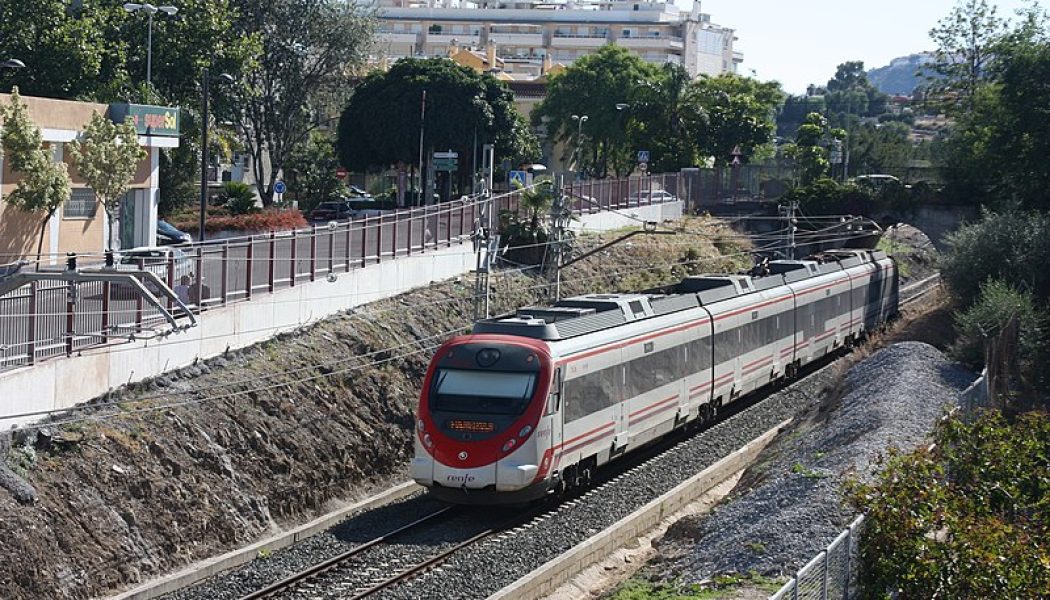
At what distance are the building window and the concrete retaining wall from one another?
9.38 metres

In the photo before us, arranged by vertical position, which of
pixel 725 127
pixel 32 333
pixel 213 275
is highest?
pixel 725 127

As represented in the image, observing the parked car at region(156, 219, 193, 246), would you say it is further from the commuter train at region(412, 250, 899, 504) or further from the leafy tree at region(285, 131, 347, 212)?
the leafy tree at region(285, 131, 347, 212)

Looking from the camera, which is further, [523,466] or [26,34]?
[26,34]

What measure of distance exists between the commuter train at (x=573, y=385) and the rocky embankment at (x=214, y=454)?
3741 mm

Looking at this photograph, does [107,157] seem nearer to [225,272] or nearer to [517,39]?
[225,272]

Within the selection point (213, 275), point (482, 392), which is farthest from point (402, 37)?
point (482, 392)

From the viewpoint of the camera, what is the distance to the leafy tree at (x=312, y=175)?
69688 mm

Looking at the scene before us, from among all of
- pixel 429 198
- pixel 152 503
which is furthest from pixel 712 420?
pixel 429 198

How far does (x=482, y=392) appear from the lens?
21031mm

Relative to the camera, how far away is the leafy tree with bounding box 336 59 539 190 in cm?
5784

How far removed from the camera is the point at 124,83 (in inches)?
1795

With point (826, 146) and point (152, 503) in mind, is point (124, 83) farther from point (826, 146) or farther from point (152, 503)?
point (826, 146)

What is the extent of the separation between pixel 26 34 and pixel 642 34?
340 feet

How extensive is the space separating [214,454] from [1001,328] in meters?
19.5
